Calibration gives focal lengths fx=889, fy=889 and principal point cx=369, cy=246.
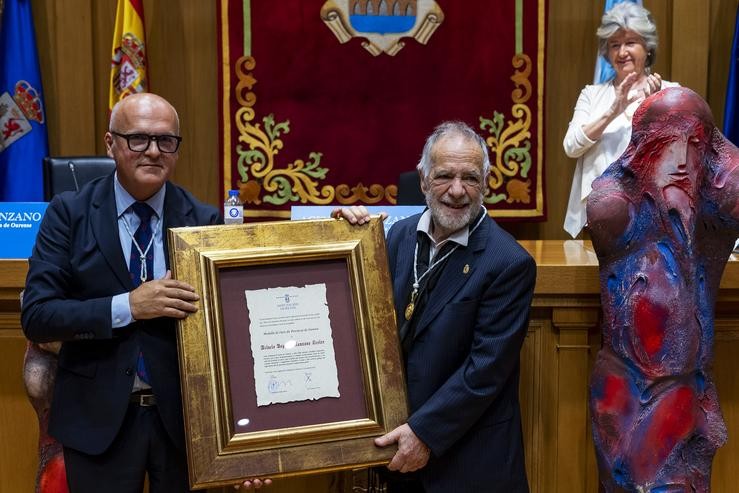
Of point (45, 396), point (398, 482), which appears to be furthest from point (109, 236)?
point (398, 482)

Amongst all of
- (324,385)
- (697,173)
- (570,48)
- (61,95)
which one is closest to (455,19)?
(570,48)

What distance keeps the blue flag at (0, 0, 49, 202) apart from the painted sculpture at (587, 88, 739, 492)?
368cm

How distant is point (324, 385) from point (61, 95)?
3.61m

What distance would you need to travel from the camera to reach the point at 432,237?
2.30m

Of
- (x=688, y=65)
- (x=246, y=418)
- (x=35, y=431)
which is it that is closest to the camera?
(x=246, y=418)

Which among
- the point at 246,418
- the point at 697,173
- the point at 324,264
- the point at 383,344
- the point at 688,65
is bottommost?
the point at 246,418

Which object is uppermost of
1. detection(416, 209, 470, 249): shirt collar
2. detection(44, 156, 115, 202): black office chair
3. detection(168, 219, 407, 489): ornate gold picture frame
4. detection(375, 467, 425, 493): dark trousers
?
detection(44, 156, 115, 202): black office chair

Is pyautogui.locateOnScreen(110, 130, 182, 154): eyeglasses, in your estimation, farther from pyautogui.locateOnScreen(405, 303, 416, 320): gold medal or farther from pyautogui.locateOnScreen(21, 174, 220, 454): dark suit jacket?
pyautogui.locateOnScreen(405, 303, 416, 320): gold medal

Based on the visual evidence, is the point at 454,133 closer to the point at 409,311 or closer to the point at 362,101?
the point at 409,311

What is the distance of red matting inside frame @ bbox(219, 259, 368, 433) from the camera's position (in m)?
2.07

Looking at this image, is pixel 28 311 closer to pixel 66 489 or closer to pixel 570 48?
pixel 66 489

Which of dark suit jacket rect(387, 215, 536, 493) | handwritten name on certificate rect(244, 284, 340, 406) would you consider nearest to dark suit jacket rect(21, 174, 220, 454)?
handwritten name on certificate rect(244, 284, 340, 406)

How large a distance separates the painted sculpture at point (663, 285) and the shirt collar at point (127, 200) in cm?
107

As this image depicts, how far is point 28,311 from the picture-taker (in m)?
2.08
